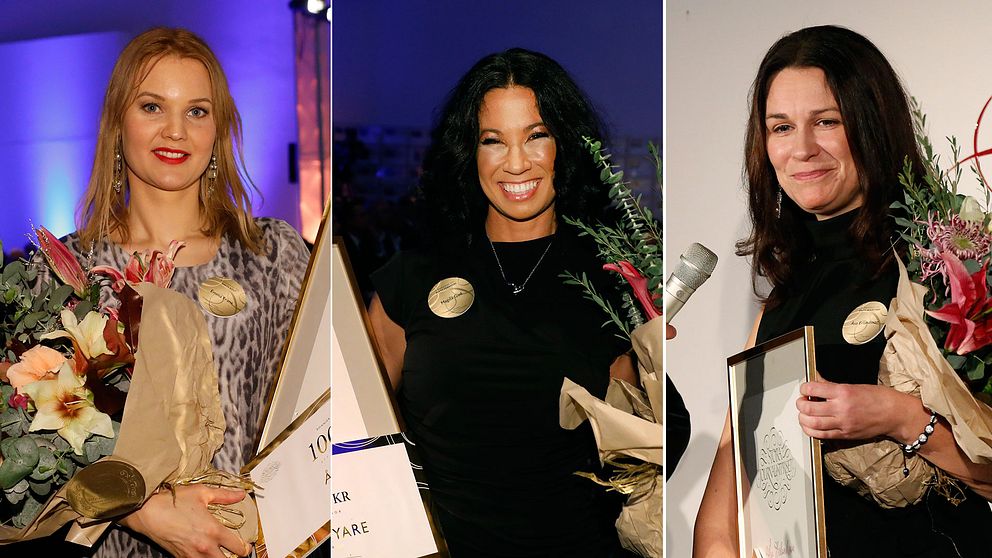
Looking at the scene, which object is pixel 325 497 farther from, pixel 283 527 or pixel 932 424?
pixel 932 424

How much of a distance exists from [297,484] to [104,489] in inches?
18.7

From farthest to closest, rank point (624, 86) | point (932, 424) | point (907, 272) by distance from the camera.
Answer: point (624, 86) < point (907, 272) < point (932, 424)

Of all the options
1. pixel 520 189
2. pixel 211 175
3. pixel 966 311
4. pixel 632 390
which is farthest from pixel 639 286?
pixel 211 175

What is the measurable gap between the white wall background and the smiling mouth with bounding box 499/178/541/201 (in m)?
0.43

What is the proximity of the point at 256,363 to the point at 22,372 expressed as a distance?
1.67 feet

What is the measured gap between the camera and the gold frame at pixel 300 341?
8.11 feet

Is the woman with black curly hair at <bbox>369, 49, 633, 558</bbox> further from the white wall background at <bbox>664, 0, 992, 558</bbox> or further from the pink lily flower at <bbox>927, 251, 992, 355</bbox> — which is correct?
the pink lily flower at <bbox>927, 251, 992, 355</bbox>

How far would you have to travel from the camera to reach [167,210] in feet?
8.00

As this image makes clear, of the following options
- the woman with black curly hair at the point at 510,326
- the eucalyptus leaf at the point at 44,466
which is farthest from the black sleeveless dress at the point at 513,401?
the eucalyptus leaf at the point at 44,466

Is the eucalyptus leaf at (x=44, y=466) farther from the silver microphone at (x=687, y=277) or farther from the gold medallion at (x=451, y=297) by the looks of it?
the silver microphone at (x=687, y=277)

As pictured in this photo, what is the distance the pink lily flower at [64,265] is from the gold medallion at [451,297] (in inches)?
31.4

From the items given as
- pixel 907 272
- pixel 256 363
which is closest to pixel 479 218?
pixel 256 363

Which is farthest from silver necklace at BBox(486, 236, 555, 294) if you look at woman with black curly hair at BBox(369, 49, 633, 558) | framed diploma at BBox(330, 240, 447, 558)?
framed diploma at BBox(330, 240, 447, 558)

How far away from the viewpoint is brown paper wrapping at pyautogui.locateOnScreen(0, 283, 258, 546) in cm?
222
